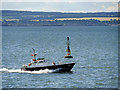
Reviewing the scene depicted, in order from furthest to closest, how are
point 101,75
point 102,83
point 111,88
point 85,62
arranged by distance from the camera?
1. point 85,62
2. point 101,75
3. point 102,83
4. point 111,88

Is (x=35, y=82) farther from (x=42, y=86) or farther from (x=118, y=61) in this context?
(x=118, y=61)

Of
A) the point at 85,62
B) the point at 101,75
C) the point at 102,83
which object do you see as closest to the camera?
the point at 102,83

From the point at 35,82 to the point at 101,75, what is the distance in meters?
15.7

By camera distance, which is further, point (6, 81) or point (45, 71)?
point (45, 71)

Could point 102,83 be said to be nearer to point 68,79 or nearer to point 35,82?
point 68,79

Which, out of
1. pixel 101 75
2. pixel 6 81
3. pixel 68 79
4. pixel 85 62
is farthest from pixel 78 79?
pixel 85 62

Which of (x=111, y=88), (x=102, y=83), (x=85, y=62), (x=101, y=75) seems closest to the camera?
(x=111, y=88)

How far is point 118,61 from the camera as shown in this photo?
100 metres

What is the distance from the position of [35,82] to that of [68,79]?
715 centimetres

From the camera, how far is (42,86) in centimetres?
6812

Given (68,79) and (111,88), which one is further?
(68,79)

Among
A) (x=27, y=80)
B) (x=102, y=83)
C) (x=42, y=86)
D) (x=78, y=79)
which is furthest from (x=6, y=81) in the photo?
(x=102, y=83)

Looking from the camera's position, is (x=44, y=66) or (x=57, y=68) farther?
(x=57, y=68)

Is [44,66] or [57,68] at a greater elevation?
[44,66]
